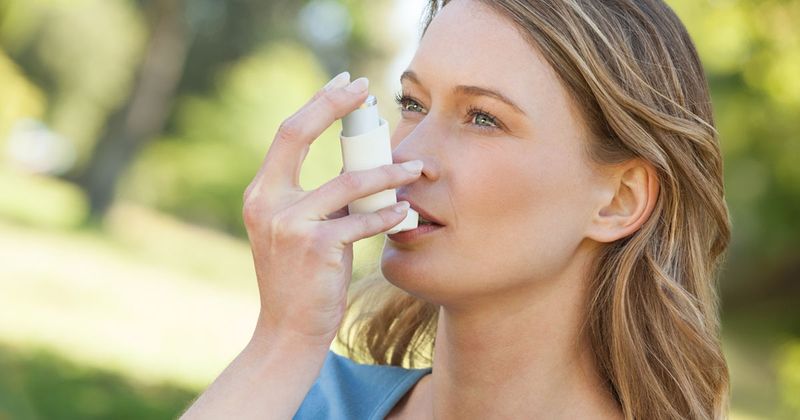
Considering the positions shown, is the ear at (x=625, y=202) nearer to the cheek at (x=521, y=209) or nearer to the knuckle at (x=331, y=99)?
the cheek at (x=521, y=209)

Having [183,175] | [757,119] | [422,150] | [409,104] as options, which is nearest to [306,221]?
[422,150]

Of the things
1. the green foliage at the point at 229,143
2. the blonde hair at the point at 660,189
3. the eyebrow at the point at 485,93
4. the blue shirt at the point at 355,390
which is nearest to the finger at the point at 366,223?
the eyebrow at the point at 485,93

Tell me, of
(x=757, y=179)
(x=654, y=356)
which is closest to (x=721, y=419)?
(x=654, y=356)

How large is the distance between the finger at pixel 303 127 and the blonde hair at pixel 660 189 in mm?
617

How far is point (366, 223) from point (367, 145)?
0.59 ft

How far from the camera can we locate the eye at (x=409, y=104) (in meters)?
2.67

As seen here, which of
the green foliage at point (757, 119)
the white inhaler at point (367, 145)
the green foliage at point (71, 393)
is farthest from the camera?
the green foliage at point (757, 119)

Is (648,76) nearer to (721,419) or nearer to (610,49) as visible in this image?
(610,49)

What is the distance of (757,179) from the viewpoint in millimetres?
16312

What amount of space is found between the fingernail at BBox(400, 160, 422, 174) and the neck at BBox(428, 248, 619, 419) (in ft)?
1.58

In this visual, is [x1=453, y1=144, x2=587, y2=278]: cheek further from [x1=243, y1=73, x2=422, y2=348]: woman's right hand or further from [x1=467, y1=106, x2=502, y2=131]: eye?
[x1=243, y1=73, x2=422, y2=348]: woman's right hand

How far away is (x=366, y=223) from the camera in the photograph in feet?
7.37

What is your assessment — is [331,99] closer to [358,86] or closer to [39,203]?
[358,86]

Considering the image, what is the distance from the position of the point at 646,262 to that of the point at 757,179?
569 inches
